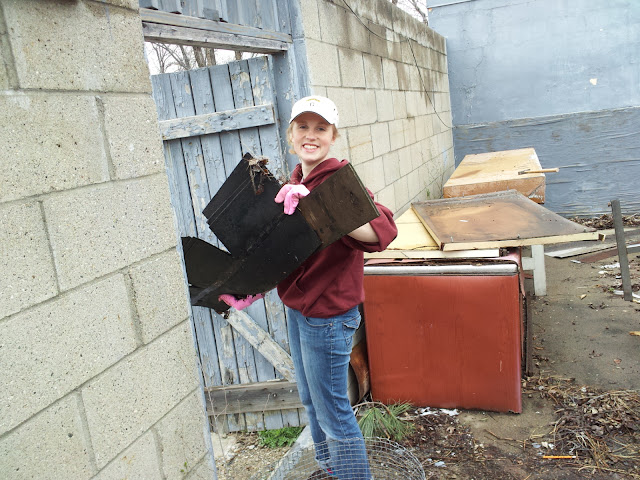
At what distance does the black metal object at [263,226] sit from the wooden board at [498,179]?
4124mm


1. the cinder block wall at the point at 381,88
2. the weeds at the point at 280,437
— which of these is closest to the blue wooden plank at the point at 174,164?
the cinder block wall at the point at 381,88

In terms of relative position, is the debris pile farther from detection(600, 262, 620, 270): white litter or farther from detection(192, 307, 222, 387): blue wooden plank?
detection(600, 262, 620, 270): white litter

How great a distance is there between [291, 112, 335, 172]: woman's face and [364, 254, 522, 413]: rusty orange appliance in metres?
1.46

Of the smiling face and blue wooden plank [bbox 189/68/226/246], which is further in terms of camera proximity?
blue wooden plank [bbox 189/68/226/246]

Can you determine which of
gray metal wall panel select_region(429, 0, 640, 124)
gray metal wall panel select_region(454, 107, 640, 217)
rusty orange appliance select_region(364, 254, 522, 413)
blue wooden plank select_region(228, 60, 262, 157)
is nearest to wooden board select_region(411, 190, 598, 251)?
rusty orange appliance select_region(364, 254, 522, 413)

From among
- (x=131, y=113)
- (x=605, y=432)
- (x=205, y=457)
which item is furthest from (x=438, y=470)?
(x=131, y=113)

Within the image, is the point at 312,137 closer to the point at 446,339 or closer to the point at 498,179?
the point at 446,339

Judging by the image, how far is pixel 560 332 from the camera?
15.9ft

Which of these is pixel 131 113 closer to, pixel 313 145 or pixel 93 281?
pixel 93 281

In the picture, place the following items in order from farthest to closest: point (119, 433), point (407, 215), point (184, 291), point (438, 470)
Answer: point (407, 215), point (438, 470), point (184, 291), point (119, 433)

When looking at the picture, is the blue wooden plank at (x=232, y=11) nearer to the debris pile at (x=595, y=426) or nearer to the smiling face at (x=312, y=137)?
the smiling face at (x=312, y=137)

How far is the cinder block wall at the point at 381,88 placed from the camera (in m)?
3.80

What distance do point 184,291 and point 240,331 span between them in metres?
1.77

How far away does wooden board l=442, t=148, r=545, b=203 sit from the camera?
5.70 meters
